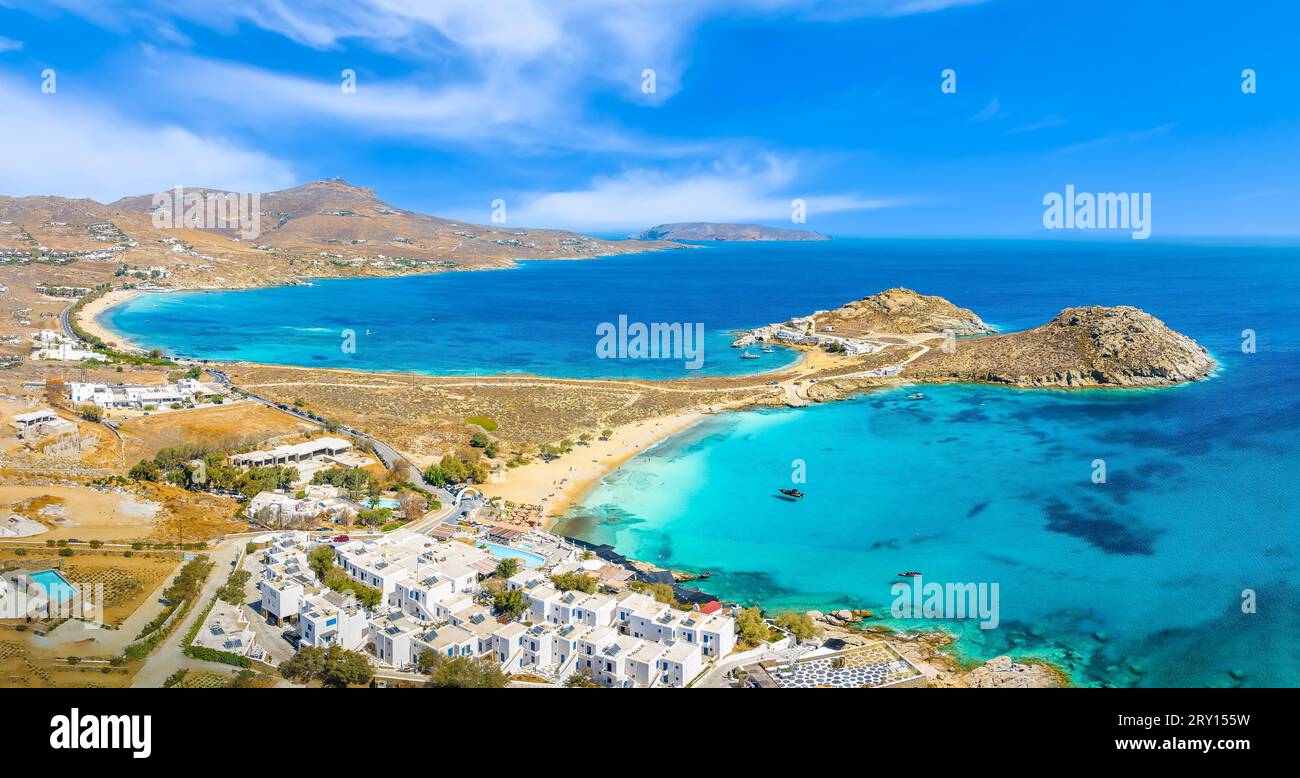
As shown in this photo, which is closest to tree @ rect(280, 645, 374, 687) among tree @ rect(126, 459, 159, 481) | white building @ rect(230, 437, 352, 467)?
tree @ rect(126, 459, 159, 481)

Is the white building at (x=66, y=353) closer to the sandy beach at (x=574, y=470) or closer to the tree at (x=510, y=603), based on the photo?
the sandy beach at (x=574, y=470)

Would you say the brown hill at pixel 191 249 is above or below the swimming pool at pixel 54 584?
above

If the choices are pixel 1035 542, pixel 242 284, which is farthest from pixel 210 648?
pixel 242 284

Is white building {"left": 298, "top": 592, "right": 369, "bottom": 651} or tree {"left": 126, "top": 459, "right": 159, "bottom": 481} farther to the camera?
tree {"left": 126, "top": 459, "right": 159, "bottom": 481}

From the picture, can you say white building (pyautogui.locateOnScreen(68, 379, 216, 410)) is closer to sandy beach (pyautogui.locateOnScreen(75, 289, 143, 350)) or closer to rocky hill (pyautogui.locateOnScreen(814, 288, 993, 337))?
sandy beach (pyautogui.locateOnScreen(75, 289, 143, 350))

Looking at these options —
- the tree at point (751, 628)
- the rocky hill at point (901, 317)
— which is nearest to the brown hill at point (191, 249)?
the rocky hill at point (901, 317)

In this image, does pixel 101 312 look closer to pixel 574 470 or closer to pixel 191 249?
pixel 191 249
